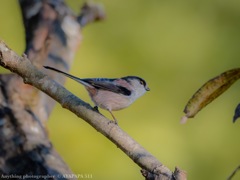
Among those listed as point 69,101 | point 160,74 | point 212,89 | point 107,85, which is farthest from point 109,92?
point 160,74

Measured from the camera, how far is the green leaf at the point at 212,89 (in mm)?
2186

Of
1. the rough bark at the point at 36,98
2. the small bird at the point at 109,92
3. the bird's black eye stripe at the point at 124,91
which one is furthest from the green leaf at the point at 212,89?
the bird's black eye stripe at the point at 124,91

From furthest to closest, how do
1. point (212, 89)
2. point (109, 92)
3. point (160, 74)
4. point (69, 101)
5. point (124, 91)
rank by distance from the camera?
point (160, 74) < point (124, 91) < point (109, 92) < point (69, 101) < point (212, 89)

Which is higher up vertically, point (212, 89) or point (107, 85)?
point (107, 85)

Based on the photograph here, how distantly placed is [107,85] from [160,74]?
227 centimetres

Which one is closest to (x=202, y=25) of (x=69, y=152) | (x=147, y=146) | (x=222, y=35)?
(x=222, y=35)

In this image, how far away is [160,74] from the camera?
227 inches

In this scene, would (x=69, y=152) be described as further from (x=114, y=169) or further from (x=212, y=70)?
(x=212, y=70)

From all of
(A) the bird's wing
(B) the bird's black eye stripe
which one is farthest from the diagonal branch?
(B) the bird's black eye stripe

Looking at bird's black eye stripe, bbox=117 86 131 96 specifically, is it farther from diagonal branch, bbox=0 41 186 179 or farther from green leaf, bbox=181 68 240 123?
green leaf, bbox=181 68 240 123

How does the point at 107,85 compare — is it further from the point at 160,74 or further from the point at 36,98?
the point at 160,74

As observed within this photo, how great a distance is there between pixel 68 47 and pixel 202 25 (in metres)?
2.58

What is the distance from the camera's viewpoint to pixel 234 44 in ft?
20.2

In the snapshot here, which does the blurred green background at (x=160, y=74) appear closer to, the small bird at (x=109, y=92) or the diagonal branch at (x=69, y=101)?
the small bird at (x=109, y=92)
